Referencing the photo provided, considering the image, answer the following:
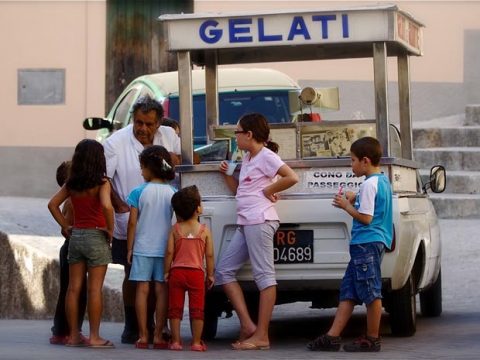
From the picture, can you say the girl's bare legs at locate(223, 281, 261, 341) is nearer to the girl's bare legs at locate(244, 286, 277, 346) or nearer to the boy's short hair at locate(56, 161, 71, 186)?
the girl's bare legs at locate(244, 286, 277, 346)

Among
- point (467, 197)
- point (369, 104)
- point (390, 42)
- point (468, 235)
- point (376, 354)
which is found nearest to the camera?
point (376, 354)

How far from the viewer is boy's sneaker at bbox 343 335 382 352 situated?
9.87 meters

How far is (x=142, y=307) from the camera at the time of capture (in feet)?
33.6

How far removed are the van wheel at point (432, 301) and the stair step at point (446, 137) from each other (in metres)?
7.28

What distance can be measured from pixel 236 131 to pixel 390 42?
121 cm

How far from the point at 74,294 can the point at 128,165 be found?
3.21 feet

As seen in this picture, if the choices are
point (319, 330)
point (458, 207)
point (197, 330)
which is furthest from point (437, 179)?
point (458, 207)

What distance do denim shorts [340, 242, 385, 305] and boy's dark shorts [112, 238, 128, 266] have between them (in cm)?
165

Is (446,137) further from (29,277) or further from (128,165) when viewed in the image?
(128,165)

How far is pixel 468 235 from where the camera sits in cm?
1689

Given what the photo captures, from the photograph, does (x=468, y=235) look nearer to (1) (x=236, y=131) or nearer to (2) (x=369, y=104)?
(2) (x=369, y=104)

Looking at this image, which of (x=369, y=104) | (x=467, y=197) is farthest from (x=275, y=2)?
(x=467, y=197)

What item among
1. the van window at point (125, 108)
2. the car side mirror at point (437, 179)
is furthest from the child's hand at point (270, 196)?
the van window at point (125, 108)

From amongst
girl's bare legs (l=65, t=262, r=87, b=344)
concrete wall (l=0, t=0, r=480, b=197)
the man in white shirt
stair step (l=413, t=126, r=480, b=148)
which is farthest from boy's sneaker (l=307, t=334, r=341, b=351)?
concrete wall (l=0, t=0, r=480, b=197)
